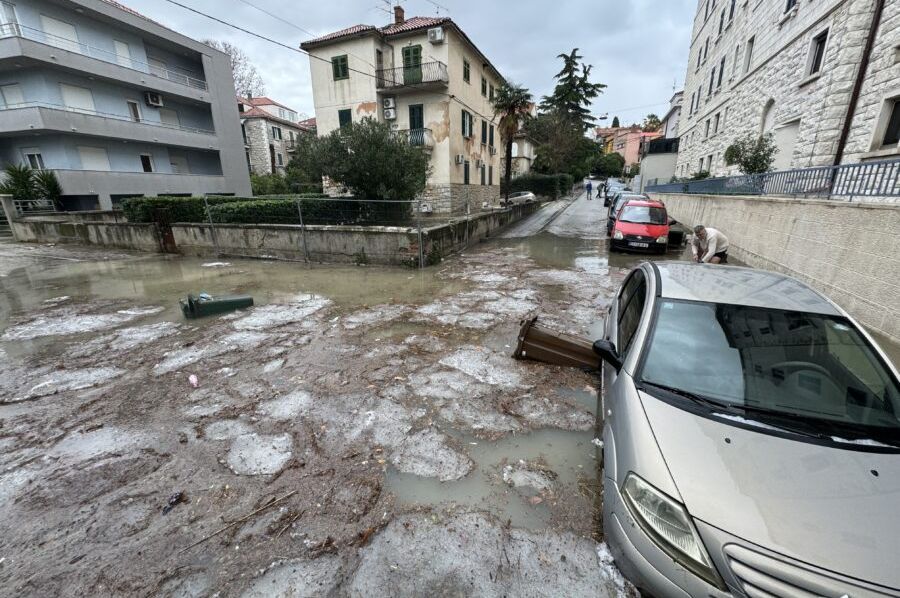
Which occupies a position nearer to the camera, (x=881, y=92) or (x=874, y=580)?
(x=874, y=580)

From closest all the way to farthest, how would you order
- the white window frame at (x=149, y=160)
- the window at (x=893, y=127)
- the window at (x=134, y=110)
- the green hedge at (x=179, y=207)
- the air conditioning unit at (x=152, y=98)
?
the window at (x=893, y=127) < the green hedge at (x=179, y=207) < the window at (x=134, y=110) < the white window frame at (x=149, y=160) < the air conditioning unit at (x=152, y=98)

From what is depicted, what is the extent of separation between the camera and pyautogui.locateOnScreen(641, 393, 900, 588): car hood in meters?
1.44

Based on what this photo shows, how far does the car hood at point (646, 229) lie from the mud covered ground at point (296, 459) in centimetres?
663

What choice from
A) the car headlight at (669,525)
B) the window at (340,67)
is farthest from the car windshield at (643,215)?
the window at (340,67)

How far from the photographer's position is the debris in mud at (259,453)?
295 cm

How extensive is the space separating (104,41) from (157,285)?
73.4 feet

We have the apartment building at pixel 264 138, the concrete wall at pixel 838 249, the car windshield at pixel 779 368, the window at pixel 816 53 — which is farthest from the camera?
the apartment building at pixel 264 138

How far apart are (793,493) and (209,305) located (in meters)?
7.62

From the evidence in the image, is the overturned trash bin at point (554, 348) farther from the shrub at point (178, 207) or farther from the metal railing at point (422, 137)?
the metal railing at point (422, 137)

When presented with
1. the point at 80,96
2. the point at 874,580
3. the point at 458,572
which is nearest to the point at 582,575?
the point at 458,572

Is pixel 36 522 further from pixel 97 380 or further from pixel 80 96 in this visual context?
pixel 80 96

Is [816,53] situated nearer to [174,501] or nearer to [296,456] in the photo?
[296,456]

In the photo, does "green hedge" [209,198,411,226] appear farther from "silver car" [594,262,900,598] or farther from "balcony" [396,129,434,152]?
"balcony" [396,129,434,152]

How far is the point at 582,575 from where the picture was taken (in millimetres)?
2104
